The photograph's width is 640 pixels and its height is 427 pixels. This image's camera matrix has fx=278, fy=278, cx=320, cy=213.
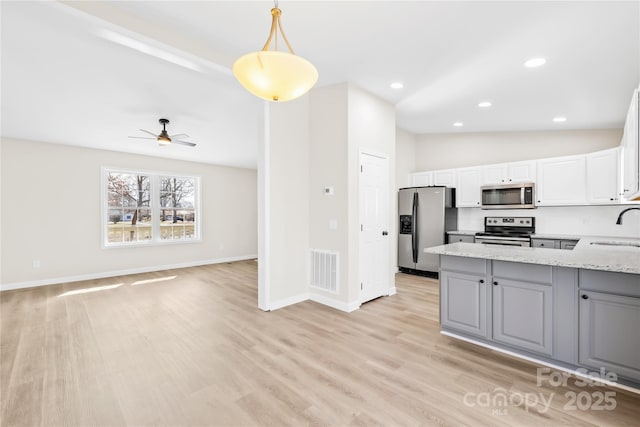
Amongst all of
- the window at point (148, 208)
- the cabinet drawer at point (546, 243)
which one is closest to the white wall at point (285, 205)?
the cabinet drawer at point (546, 243)

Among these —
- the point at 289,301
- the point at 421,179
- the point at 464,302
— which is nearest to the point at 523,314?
the point at 464,302

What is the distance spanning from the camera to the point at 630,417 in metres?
1.73

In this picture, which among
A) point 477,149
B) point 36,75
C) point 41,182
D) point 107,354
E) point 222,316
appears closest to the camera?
point 107,354

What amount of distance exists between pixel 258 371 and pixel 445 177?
16.5 feet

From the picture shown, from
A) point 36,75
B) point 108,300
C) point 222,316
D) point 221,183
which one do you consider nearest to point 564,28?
point 222,316

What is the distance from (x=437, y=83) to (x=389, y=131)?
95 cm

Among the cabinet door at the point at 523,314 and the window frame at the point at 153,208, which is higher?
the window frame at the point at 153,208

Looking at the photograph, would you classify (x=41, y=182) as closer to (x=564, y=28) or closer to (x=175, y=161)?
(x=175, y=161)

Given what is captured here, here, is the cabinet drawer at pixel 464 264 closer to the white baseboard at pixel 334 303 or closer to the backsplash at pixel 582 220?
the white baseboard at pixel 334 303

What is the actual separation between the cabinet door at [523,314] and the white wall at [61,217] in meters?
6.64

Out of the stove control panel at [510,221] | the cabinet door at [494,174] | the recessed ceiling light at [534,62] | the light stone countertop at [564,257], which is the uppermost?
the recessed ceiling light at [534,62]

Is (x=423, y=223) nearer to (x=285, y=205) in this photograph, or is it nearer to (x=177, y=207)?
(x=285, y=205)

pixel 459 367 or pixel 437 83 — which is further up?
pixel 437 83

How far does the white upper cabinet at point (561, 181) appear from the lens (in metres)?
4.33
